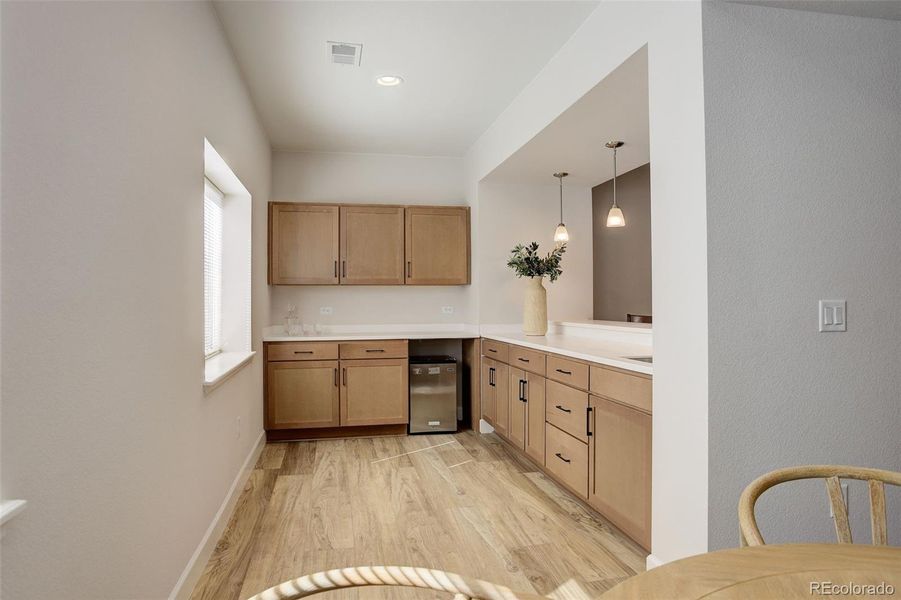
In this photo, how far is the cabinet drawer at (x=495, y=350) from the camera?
432cm

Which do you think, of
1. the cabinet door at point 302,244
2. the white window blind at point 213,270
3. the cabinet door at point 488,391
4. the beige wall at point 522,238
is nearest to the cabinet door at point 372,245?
the cabinet door at point 302,244

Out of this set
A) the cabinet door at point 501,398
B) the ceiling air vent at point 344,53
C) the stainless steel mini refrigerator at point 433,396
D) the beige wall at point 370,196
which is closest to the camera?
the ceiling air vent at point 344,53

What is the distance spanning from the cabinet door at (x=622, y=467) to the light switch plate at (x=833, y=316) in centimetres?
75

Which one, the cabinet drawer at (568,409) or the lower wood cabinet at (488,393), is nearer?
the cabinet drawer at (568,409)

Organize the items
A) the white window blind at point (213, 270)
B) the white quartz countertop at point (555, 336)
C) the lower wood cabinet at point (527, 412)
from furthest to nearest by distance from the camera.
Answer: the lower wood cabinet at point (527, 412)
the white window blind at point (213, 270)
the white quartz countertop at point (555, 336)

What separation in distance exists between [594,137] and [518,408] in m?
1.95

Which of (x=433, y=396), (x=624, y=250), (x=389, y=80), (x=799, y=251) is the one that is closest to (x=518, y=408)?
(x=433, y=396)

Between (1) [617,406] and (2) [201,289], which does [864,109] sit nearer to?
(1) [617,406]

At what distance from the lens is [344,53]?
316 centimetres

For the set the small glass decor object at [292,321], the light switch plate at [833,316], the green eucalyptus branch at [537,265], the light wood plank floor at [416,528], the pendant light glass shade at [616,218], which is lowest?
the light wood plank floor at [416,528]

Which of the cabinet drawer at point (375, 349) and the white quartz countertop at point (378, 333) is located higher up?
the white quartz countertop at point (378, 333)

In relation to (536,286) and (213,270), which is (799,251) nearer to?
(536,286)

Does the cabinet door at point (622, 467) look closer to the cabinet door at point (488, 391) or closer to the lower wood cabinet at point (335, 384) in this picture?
the cabinet door at point (488, 391)

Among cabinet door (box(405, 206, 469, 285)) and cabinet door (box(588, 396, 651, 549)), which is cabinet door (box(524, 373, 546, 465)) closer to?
cabinet door (box(588, 396, 651, 549))
